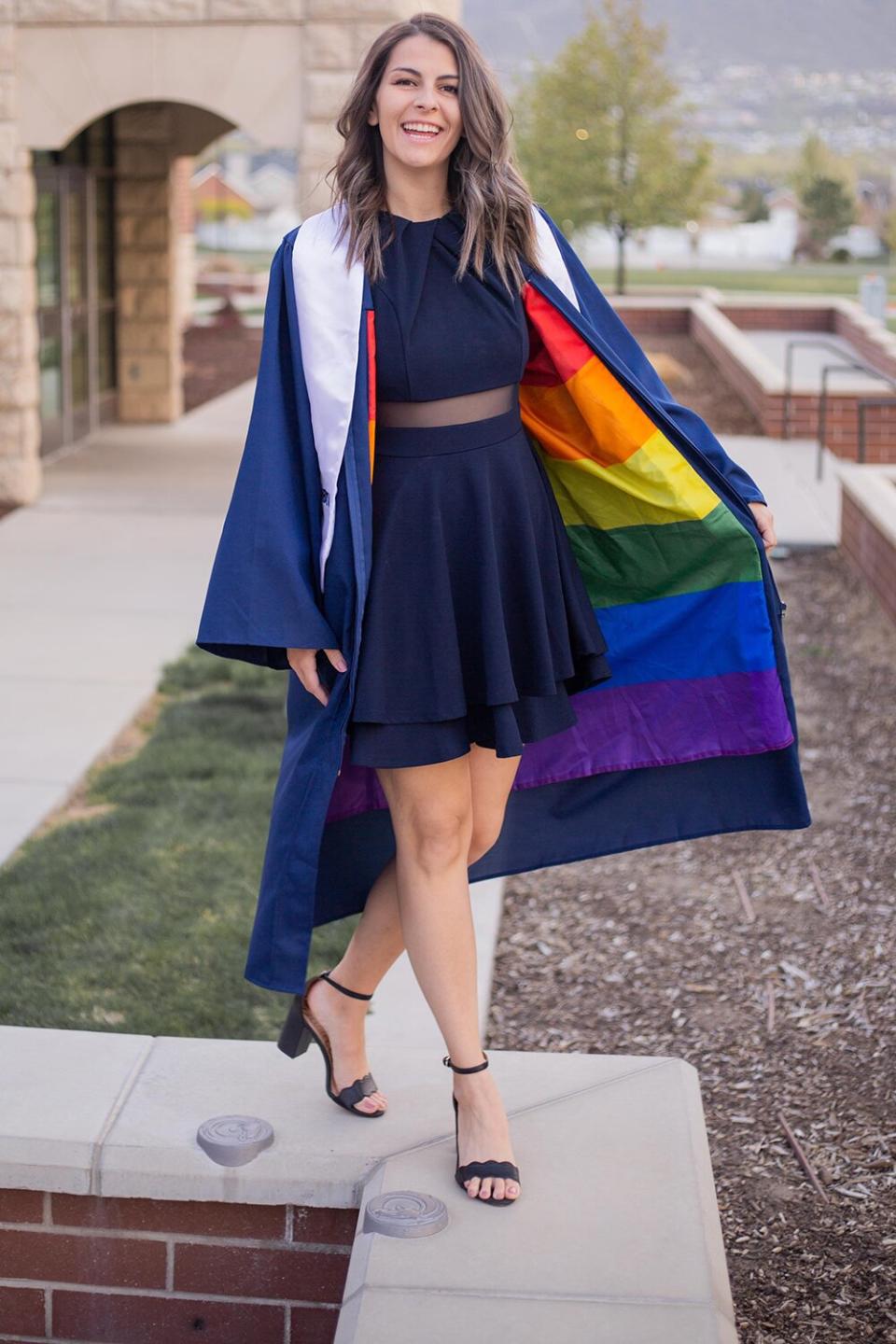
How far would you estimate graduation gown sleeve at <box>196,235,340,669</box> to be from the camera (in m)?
2.58

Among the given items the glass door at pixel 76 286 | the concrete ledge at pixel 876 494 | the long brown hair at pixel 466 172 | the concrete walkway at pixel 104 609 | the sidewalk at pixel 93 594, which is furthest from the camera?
the glass door at pixel 76 286

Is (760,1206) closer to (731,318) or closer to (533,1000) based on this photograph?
(533,1000)

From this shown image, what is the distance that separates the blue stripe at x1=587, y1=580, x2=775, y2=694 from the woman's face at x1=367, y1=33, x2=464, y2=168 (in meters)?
0.94

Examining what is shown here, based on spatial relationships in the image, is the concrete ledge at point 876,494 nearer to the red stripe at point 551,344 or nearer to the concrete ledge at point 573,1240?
the red stripe at point 551,344

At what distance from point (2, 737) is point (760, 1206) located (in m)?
3.72

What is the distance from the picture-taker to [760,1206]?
126 inches

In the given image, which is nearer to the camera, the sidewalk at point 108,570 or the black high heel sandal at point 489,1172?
the black high heel sandal at point 489,1172

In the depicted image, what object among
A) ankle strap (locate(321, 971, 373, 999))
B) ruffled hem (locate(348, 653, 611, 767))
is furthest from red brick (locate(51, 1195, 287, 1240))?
ruffled hem (locate(348, 653, 611, 767))

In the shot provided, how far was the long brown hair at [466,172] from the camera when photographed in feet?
8.48

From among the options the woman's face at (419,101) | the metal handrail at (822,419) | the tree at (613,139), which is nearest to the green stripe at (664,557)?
the woman's face at (419,101)

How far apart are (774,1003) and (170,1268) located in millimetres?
1982

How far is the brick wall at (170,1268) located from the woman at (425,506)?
0.30 meters

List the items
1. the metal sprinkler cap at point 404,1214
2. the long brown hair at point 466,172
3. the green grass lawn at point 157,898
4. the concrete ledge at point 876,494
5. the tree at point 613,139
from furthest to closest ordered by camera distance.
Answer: the tree at point 613,139, the concrete ledge at point 876,494, the green grass lawn at point 157,898, the long brown hair at point 466,172, the metal sprinkler cap at point 404,1214

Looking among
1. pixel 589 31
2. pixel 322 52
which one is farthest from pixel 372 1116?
pixel 589 31
